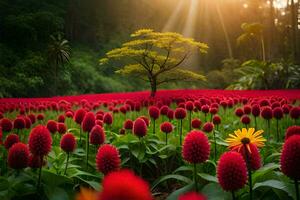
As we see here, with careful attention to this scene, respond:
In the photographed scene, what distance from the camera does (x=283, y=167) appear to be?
1905 mm

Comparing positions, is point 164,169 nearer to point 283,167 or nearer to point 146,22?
point 283,167

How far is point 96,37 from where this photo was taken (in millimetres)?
38375

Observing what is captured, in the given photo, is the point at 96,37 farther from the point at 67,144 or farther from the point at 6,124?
the point at 67,144

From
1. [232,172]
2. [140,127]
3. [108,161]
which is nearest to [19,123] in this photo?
[140,127]

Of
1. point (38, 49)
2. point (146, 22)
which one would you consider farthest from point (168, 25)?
point (38, 49)

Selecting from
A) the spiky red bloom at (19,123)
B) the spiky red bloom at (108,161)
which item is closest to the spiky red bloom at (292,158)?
the spiky red bloom at (108,161)

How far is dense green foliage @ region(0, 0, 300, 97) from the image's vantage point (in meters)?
25.7

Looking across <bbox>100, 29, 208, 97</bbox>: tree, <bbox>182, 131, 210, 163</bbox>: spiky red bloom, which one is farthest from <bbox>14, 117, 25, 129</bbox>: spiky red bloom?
<bbox>100, 29, 208, 97</bbox>: tree

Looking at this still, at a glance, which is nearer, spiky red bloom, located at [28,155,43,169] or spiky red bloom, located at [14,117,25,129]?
spiky red bloom, located at [28,155,43,169]

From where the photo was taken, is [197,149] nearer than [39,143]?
Yes

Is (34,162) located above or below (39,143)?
below

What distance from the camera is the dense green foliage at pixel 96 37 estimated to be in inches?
1010

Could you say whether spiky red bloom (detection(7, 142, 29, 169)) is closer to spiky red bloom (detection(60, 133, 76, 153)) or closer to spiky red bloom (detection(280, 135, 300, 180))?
spiky red bloom (detection(60, 133, 76, 153))

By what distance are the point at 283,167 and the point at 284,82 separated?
63.2 feet
